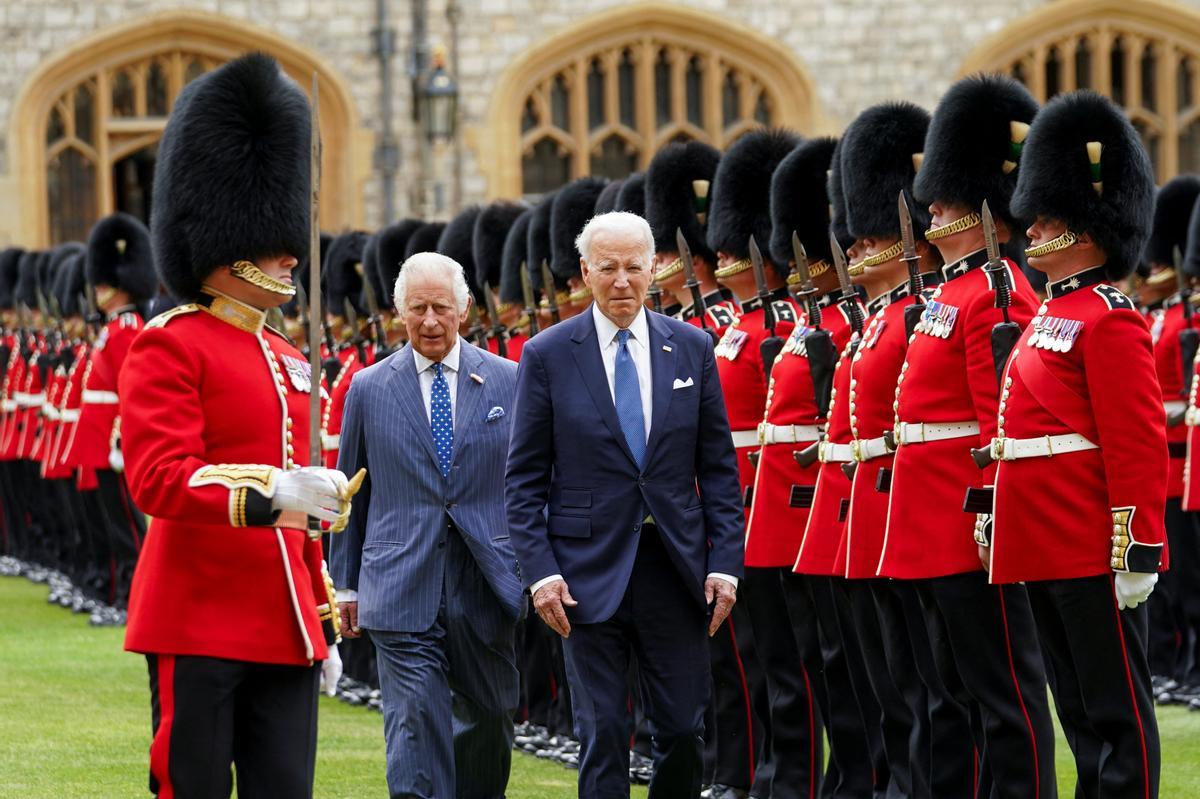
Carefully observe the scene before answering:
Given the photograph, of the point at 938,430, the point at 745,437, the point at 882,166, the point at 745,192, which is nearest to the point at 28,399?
the point at 745,192

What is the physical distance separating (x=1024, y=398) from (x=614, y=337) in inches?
37.4

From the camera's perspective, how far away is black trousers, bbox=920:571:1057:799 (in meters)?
5.42

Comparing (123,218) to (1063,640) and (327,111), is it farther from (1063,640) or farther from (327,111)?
(1063,640)

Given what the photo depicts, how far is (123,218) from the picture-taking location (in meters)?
13.1

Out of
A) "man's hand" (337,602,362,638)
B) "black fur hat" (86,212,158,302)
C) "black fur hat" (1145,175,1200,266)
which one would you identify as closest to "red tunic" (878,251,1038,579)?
"man's hand" (337,602,362,638)

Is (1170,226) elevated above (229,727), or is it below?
above

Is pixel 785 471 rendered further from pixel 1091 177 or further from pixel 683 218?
pixel 683 218

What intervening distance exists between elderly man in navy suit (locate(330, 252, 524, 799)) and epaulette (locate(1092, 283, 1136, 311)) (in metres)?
1.55

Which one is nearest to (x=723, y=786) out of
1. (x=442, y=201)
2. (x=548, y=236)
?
(x=548, y=236)

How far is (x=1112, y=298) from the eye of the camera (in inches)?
208

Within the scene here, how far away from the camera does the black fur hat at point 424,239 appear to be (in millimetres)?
10734

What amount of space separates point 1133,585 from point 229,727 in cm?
198

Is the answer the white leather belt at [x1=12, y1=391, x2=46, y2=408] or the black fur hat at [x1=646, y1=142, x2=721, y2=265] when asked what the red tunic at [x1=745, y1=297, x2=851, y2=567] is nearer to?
the black fur hat at [x1=646, y1=142, x2=721, y2=265]

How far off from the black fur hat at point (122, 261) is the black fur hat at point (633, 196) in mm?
4554
